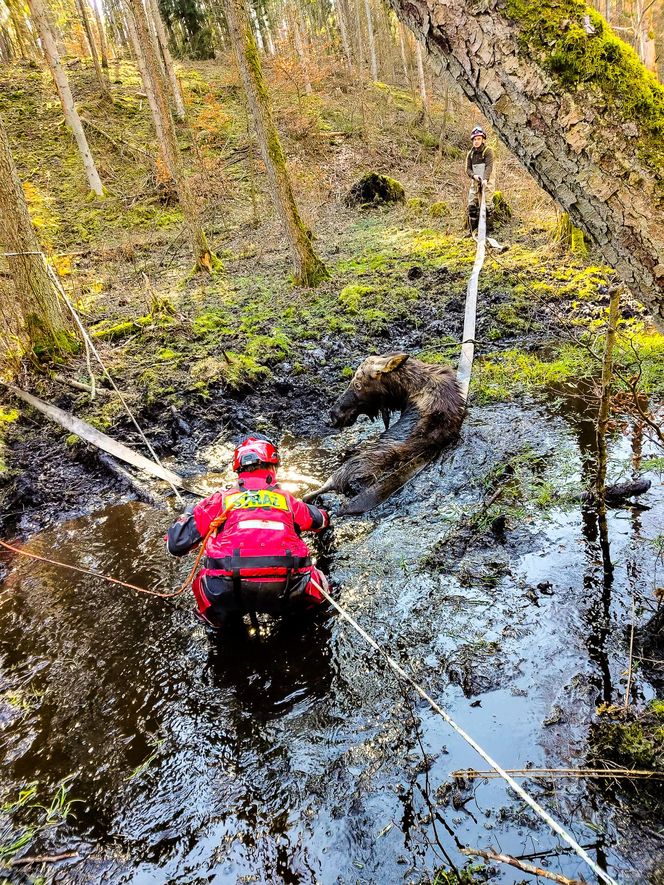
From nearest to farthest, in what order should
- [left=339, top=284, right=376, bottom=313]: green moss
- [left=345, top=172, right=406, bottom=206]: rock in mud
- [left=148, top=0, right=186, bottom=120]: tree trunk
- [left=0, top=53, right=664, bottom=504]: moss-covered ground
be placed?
1. [left=0, top=53, right=664, bottom=504]: moss-covered ground
2. [left=339, top=284, right=376, bottom=313]: green moss
3. [left=345, top=172, right=406, bottom=206]: rock in mud
4. [left=148, top=0, right=186, bottom=120]: tree trunk

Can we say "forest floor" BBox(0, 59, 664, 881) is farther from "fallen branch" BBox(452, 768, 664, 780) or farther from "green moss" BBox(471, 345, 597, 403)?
"fallen branch" BBox(452, 768, 664, 780)

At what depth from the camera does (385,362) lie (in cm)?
548

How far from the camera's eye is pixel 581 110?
4.69 feet

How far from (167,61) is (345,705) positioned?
87.2ft

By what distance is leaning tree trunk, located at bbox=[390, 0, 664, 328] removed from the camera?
55.2 inches

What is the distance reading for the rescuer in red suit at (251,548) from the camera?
131 inches

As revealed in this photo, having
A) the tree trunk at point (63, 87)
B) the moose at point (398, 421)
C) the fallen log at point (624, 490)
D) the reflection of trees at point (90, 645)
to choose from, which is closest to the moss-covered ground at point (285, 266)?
the tree trunk at point (63, 87)

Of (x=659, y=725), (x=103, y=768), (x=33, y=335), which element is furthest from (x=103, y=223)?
(x=659, y=725)

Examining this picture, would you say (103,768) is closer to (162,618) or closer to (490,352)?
(162,618)

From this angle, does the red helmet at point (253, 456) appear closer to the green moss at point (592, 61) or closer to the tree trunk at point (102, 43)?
the green moss at point (592, 61)

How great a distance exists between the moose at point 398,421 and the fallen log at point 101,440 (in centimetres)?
149

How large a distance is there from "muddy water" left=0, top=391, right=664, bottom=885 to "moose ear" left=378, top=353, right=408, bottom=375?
159cm

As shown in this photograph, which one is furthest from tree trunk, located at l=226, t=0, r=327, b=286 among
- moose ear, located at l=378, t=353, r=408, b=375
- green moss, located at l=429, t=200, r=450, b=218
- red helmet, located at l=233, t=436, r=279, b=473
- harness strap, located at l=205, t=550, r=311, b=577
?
harness strap, located at l=205, t=550, r=311, b=577

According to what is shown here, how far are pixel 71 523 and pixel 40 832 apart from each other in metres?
3.36
